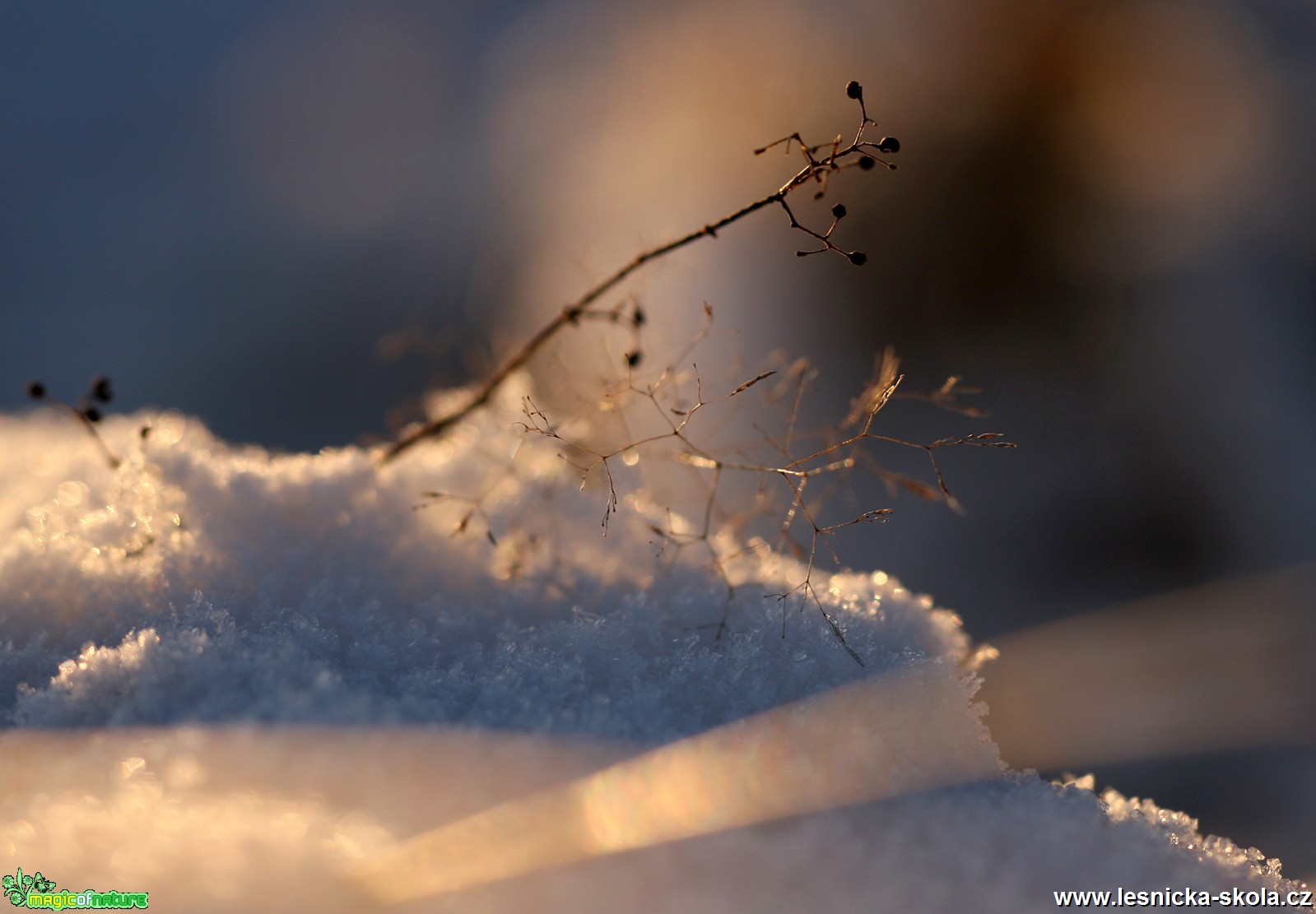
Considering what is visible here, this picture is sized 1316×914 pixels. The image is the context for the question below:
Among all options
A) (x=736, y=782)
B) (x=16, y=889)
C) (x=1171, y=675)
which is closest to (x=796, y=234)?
(x=1171, y=675)

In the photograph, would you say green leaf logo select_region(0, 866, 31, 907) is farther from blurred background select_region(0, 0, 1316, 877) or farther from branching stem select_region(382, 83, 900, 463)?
blurred background select_region(0, 0, 1316, 877)

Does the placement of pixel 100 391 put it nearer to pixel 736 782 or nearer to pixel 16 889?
pixel 16 889

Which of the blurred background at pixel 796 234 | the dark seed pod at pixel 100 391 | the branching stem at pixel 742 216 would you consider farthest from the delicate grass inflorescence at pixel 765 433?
the blurred background at pixel 796 234

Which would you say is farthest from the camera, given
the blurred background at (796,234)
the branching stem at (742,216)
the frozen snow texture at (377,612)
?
the blurred background at (796,234)

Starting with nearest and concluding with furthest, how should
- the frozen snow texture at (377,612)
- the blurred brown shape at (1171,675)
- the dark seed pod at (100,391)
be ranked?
the frozen snow texture at (377,612) < the dark seed pod at (100,391) < the blurred brown shape at (1171,675)

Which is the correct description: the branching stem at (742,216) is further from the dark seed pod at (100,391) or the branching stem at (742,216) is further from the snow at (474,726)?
the dark seed pod at (100,391)

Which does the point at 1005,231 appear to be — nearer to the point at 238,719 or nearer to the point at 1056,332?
the point at 1056,332

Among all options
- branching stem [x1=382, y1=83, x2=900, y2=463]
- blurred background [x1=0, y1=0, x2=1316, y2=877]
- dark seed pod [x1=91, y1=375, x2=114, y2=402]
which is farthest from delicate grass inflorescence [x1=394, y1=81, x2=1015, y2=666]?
blurred background [x1=0, y1=0, x2=1316, y2=877]
